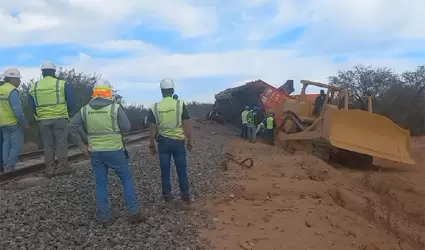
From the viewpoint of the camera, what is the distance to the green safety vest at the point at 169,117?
7590mm

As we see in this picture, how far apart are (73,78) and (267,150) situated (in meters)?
20.6

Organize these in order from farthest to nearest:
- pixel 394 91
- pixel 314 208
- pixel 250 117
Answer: pixel 394 91 → pixel 250 117 → pixel 314 208

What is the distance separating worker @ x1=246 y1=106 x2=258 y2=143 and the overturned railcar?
0.84 m

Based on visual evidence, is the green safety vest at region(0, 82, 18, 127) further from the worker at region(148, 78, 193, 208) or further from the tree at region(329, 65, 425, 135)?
the tree at region(329, 65, 425, 135)

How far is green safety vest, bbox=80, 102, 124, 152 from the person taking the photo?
6.61 metres

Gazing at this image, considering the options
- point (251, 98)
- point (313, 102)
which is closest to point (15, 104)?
point (313, 102)

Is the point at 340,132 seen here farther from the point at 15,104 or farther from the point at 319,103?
the point at 15,104

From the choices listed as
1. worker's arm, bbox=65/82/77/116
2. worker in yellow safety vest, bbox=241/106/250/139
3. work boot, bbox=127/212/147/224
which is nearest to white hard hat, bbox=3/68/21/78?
worker's arm, bbox=65/82/77/116

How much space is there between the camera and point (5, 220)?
6.39 meters

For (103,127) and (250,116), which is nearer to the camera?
(103,127)

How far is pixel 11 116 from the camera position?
9.84 metres

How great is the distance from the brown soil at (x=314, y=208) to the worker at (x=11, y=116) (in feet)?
13.6

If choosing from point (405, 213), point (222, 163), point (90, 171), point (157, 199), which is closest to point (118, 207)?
point (157, 199)

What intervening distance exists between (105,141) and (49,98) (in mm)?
2682
